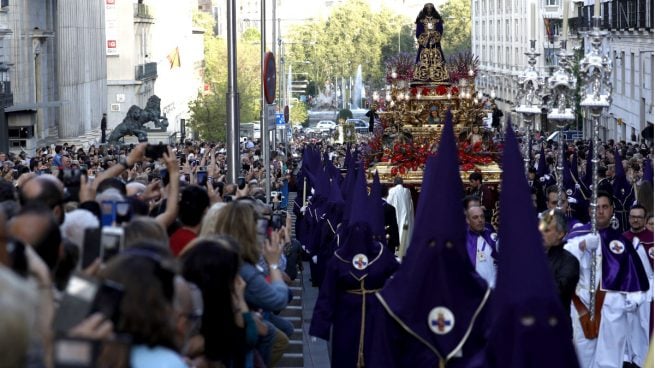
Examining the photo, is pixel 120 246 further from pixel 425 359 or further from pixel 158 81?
pixel 158 81

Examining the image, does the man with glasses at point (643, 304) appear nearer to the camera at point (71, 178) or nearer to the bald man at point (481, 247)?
the bald man at point (481, 247)

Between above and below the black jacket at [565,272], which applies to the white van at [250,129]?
below

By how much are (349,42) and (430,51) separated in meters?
116

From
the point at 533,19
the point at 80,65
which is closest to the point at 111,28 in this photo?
the point at 80,65

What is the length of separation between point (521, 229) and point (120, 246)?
170 centimetres

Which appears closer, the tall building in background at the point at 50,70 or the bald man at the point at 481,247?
the bald man at the point at 481,247

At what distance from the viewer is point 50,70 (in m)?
48.5

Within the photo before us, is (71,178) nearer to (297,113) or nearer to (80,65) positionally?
(80,65)

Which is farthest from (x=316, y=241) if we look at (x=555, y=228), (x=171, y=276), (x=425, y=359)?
(x=171, y=276)

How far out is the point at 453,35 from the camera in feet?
434

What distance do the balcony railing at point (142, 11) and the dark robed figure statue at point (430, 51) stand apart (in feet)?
141

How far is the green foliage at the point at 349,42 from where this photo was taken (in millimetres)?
141250

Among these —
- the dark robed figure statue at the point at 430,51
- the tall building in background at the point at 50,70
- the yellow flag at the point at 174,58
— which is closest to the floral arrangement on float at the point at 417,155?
the dark robed figure statue at the point at 430,51

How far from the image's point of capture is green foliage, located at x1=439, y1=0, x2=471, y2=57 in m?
130
